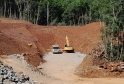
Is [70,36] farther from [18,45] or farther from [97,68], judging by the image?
[97,68]

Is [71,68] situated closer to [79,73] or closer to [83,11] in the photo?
[79,73]

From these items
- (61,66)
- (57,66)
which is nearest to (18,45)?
(57,66)

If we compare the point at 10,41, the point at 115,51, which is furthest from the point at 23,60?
the point at 115,51

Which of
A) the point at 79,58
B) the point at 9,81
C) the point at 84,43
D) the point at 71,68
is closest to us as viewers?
the point at 9,81

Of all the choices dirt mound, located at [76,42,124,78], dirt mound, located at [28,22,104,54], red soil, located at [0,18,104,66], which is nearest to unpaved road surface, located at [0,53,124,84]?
dirt mound, located at [76,42,124,78]

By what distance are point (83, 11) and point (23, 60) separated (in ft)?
105

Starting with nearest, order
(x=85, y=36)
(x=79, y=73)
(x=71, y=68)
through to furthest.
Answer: (x=79, y=73) → (x=71, y=68) → (x=85, y=36)

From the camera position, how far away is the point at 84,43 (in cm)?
2448

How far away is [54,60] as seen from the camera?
1830cm

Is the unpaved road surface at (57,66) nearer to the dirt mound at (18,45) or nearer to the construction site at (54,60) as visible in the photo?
the construction site at (54,60)

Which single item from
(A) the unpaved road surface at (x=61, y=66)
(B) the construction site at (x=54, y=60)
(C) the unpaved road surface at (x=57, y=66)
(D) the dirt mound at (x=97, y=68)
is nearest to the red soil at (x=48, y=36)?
(B) the construction site at (x=54, y=60)

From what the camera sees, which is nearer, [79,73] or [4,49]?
[79,73]

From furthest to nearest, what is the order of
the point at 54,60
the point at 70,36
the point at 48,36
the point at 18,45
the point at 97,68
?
the point at 70,36
the point at 48,36
the point at 18,45
the point at 54,60
the point at 97,68

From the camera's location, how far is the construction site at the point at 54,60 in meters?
10.5
